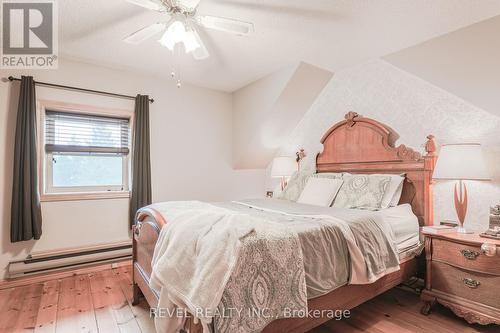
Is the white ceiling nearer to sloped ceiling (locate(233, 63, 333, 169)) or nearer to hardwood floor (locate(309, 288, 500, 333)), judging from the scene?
sloped ceiling (locate(233, 63, 333, 169))

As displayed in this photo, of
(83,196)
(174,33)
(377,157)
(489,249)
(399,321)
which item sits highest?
(174,33)

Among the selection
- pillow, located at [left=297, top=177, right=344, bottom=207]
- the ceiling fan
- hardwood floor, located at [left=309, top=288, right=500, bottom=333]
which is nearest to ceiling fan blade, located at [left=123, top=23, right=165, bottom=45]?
the ceiling fan

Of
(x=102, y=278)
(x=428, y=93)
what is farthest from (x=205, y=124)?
(x=428, y=93)

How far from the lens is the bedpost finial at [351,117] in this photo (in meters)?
2.97

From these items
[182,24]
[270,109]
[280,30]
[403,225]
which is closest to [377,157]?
[403,225]

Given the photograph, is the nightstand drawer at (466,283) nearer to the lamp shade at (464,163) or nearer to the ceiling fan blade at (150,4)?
the lamp shade at (464,163)

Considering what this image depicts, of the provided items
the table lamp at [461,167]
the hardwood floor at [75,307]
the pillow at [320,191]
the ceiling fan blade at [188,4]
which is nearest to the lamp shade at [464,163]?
the table lamp at [461,167]

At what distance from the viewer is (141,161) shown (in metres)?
3.26

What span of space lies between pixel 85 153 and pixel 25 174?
2.06 feet

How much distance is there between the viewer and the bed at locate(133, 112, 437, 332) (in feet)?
5.33

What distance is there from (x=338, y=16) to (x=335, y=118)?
1403 mm

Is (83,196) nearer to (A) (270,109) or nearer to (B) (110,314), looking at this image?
(B) (110,314)

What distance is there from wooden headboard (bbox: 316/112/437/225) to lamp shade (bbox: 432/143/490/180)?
35cm

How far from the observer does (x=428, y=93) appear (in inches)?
95.7
